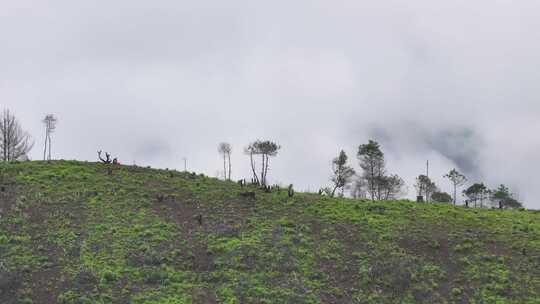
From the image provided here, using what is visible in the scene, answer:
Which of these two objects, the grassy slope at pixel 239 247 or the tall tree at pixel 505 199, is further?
the tall tree at pixel 505 199

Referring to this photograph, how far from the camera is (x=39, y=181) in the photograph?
4088 centimetres

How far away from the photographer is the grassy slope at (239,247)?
27.0 metres

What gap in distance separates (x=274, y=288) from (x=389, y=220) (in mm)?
12099

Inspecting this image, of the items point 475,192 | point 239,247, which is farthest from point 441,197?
point 239,247

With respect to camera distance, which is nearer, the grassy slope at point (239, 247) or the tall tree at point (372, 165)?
the grassy slope at point (239, 247)

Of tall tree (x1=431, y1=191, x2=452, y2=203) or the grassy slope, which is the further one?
tall tree (x1=431, y1=191, x2=452, y2=203)

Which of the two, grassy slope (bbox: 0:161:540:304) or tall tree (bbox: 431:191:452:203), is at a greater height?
tall tree (bbox: 431:191:452:203)

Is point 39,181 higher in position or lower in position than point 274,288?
higher

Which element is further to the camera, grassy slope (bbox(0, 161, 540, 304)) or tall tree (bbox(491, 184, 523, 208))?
tall tree (bbox(491, 184, 523, 208))

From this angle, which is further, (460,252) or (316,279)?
(460,252)

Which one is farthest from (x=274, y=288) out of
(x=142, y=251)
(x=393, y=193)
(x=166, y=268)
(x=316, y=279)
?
(x=393, y=193)

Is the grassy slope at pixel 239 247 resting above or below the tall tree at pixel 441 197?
below

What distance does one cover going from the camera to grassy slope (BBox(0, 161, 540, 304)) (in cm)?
2698

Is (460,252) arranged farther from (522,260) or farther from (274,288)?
(274,288)
